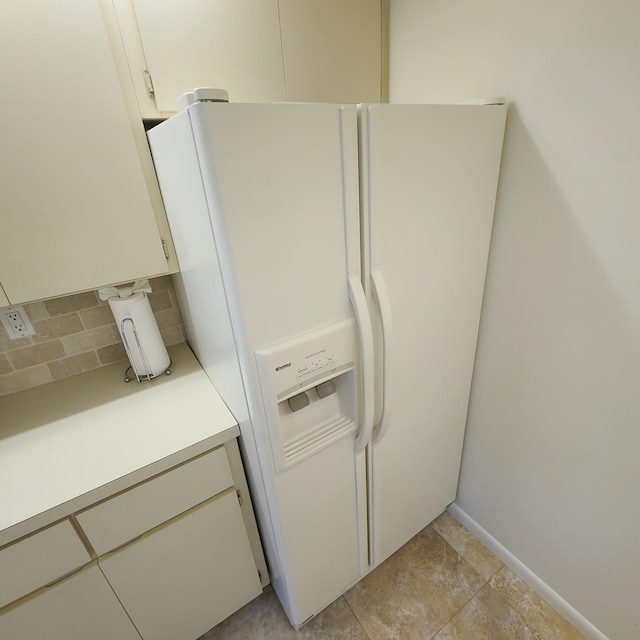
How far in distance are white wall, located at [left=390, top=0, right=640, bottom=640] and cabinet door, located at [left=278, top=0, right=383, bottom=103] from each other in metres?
0.11

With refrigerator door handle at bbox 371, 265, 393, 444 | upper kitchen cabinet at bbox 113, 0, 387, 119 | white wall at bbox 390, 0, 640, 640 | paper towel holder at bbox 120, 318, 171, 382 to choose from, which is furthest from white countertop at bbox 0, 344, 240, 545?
white wall at bbox 390, 0, 640, 640

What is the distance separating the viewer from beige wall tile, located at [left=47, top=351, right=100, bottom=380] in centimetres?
134

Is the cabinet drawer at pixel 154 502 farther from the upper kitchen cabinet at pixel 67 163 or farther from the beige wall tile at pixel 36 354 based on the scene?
the beige wall tile at pixel 36 354

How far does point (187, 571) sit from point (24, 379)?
0.93 meters

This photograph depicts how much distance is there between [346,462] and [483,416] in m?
0.68

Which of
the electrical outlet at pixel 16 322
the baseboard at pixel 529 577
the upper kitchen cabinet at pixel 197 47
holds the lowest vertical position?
the baseboard at pixel 529 577

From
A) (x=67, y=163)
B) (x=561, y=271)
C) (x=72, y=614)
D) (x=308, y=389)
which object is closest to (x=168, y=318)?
(x=67, y=163)

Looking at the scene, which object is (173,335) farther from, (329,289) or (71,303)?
(329,289)

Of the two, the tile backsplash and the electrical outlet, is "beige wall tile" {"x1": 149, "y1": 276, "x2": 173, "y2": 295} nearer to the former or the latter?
the tile backsplash

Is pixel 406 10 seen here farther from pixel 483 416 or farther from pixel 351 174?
pixel 483 416

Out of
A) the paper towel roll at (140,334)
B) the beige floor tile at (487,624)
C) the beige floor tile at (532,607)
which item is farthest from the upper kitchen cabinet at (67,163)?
the beige floor tile at (532,607)

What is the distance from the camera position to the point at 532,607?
1358mm

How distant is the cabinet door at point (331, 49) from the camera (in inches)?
41.8

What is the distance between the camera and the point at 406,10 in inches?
46.2
